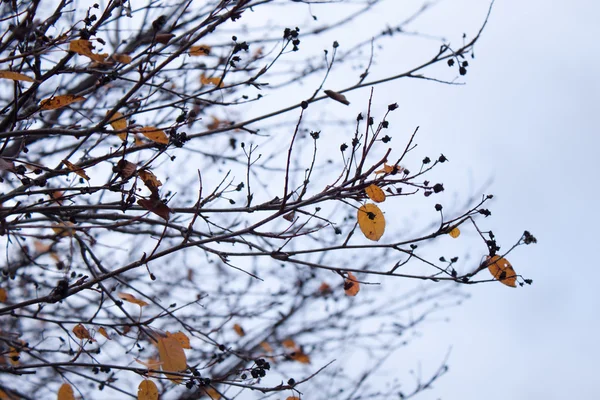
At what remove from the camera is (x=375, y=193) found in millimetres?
2355

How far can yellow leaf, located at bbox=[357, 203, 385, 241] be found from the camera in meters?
2.43

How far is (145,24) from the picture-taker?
425 centimetres

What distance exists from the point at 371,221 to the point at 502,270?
0.63m

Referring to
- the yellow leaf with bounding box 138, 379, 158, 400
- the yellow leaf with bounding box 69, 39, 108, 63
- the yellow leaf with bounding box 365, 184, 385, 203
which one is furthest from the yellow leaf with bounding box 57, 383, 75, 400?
the yellow leaf with bounding box 365, 184, 385, 203

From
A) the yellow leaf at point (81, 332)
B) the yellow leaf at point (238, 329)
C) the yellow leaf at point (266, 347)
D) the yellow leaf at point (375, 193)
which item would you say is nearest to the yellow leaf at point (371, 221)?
the yellow leaf at point (375, 193)

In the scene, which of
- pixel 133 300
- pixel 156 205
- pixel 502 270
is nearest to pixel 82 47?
pixel 156 205

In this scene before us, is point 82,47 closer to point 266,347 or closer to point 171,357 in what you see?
point 171,357

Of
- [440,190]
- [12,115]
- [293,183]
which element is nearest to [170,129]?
[12,115]

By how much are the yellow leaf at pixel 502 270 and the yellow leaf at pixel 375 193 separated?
57cm

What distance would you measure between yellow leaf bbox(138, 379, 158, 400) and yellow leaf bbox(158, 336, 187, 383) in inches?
5.5

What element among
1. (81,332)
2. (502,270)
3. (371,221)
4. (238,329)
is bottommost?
(502,270)

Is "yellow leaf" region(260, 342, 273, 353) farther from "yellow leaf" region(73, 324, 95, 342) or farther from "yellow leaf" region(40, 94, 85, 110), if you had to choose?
"yellow leaf" region(40, 94, 85, 110)

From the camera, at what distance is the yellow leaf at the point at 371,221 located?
7.97ft

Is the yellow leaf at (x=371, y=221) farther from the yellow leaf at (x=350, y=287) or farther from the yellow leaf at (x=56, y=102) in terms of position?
the yellow leaf at (x=56, y=102)
